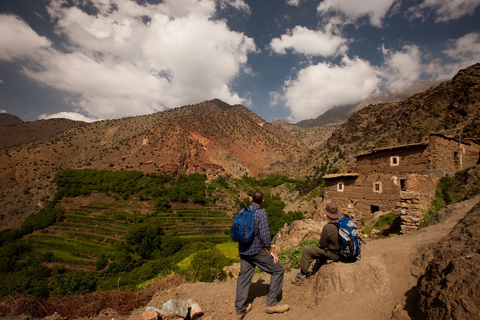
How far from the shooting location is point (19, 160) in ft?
180

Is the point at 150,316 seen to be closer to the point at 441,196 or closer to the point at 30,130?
the point at 441,196

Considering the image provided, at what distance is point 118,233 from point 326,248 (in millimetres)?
42875

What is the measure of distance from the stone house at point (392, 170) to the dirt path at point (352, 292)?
397 inches

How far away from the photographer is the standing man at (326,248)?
A: 4211 millimetres

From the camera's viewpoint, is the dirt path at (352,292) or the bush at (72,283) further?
the bush at (72,283)

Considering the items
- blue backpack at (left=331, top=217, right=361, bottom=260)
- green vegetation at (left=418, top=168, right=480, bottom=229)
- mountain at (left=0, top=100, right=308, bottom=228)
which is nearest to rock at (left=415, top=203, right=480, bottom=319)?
blue backpack at (left=331, top=217, right=361, bottom=260)

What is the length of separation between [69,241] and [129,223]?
30.6 feet

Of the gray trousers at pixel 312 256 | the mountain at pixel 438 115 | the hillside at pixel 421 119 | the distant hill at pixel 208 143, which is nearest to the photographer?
the gray trousers at pixel 312 256

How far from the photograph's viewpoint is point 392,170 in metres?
14.6

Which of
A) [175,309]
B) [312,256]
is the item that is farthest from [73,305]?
[312,256]

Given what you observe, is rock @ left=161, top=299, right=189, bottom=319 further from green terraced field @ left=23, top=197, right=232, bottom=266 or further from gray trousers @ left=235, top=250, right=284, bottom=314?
green terraced field @ left=23, top=197, right=232, bottom=266

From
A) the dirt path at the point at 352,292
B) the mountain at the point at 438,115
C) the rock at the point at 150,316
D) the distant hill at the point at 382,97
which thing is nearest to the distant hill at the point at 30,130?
the rock at the point at 150,316

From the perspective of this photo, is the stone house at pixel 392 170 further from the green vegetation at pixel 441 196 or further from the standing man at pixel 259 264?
the standing man at pixel 259 264

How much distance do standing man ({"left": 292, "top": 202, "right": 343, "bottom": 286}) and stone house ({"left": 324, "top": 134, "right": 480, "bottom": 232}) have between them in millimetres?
10642
